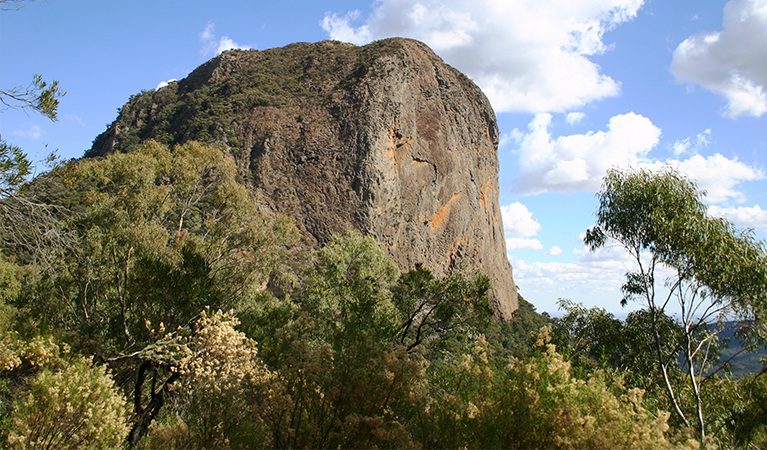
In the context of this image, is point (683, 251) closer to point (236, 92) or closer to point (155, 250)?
point (155, 250)

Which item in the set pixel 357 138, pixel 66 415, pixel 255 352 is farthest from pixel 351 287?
pixel 357 138

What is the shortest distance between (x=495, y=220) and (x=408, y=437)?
2440 inches

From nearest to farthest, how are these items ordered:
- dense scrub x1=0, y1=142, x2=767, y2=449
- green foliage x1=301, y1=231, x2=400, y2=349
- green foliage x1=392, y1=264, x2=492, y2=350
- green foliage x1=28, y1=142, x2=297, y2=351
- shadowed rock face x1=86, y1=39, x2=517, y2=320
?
dense scrub x1=0, y1=142, x2=767, y2=449
green foliage x1=392, y1=264, x2=492, y2=350
green foliage x1=28, y1=142, x2=297, y2=351
green foliage x1=301, y1=231, x2=400, y2=349
shadowed rock face x1=86, y1=39, x2=517, y2=320

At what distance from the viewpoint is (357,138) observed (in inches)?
1833

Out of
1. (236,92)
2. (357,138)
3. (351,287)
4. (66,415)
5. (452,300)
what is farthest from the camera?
(236,92)

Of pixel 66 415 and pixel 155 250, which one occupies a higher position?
pixel 155 250

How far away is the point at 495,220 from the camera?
2527 inches

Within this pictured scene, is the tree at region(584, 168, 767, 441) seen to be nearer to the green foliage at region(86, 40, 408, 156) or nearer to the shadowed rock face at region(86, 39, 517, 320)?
the shadowed rock face at region(86, 39, 517, 320)

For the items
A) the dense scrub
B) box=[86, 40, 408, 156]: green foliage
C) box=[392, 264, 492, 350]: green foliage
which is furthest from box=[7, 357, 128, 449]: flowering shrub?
box=[86, 40, 408, 156]: green foliage

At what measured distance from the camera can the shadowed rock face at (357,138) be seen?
43844 mm

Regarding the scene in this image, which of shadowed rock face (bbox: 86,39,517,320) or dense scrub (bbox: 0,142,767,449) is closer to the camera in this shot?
dense scrub (bbox: 0,142,767,449)

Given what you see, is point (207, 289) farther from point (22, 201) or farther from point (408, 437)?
point (408, 437)

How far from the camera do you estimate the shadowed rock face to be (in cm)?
4384

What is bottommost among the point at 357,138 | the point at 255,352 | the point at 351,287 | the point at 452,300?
the point at 255,352
